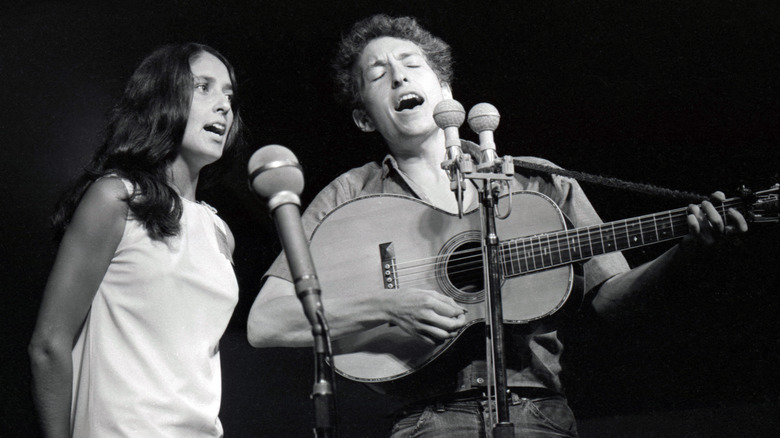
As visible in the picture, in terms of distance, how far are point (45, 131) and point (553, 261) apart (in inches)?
78.7

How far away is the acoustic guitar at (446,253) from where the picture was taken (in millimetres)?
2000

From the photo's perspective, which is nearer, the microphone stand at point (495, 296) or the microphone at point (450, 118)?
the microphone stand at point (495, 296)

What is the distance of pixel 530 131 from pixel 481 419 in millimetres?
1153

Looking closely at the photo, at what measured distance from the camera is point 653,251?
2.45 meters

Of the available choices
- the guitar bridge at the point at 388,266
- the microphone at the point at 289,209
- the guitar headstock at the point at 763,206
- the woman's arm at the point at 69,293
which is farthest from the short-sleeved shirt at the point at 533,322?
the microphone at the point at 289,209

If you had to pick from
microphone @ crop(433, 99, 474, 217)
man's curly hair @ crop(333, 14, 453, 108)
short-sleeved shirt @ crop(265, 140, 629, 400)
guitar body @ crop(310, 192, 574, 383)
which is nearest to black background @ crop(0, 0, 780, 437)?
man's curly hair @ crop(333, 14, 453, 108)

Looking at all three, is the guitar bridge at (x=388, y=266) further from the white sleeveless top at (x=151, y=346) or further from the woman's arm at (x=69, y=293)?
the woman's arm at (x=69, y=293)

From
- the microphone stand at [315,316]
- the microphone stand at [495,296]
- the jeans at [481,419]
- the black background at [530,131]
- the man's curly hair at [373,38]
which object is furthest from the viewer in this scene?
the man's curly hair at [373,38]

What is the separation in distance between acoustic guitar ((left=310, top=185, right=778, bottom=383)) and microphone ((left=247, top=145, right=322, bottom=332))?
93 centimetres

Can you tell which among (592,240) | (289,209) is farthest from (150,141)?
(592,240)

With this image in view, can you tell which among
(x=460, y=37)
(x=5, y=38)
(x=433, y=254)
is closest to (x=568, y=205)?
(x=433, y=254)

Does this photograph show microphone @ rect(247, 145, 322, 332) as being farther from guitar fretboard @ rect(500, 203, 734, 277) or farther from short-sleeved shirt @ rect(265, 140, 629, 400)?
guitar fretboard @ rect(500, 203, 734, 277)

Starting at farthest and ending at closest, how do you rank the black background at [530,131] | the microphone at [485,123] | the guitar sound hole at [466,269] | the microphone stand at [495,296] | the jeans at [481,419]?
1. the black background at [530,131]
2. the guitar sound hole at [466,269]
3. the jeans at [481,419]
4. the microphone at [485,123]
5. the microphone stand at [495,296]

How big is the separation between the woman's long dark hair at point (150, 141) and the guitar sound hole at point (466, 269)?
0.78m
